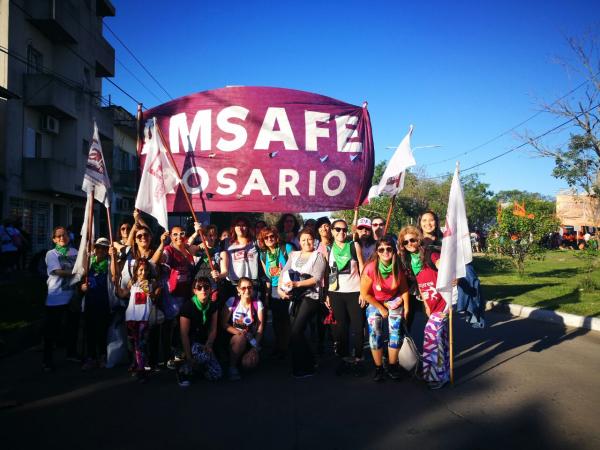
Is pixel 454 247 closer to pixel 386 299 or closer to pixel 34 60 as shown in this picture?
pixel 386 299

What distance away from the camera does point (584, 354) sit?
263 inches

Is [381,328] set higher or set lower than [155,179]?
lower

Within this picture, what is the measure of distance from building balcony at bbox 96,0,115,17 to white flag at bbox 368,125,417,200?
24054mm

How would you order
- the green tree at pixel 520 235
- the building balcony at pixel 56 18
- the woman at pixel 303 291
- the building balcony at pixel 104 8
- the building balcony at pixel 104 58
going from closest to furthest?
the woman at pixel 303 291 < the green tree at pixel 520 235 < the building balcony at pixel 56 18 < the building balcony at pixel 104 58 < the building balcony at pixel 104 8

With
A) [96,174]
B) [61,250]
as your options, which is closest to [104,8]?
[96,174]

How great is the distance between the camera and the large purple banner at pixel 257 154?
19.6ft

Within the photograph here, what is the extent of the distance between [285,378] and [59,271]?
9.27 ft

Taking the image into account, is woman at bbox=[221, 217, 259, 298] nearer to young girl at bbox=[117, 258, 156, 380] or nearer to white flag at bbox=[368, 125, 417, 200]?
young girl at bbox=[117, 258, 156, 380]

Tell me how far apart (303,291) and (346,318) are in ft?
1.88

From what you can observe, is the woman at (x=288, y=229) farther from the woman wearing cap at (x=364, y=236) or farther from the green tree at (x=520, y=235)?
the green tree at (x=520, y=235)

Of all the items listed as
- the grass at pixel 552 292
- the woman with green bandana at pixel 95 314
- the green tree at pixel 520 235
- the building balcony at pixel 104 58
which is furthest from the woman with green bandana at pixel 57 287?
the building balcony at pixel 104 58

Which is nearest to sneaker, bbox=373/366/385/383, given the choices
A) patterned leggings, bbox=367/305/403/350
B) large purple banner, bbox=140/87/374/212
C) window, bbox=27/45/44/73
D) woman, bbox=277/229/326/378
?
patterned leggings, bbox=367/305/403/350

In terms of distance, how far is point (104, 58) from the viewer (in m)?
25.5

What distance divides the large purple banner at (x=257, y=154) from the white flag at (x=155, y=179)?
8.2 inches
